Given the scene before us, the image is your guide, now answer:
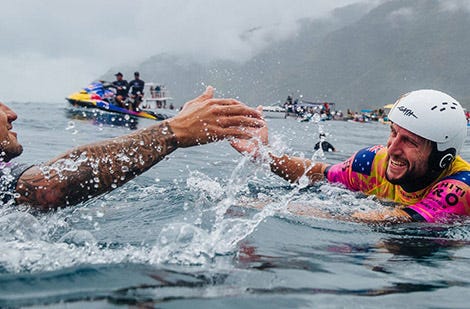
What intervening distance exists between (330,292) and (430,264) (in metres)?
1.07

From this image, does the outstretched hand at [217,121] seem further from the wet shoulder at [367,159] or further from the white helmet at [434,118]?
the wet shoulder at [367,159]

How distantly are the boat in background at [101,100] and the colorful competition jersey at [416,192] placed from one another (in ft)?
73.8

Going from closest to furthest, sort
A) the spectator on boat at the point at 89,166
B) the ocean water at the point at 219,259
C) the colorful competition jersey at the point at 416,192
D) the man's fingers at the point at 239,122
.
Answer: the ocean water at the point at 219,259 → the man's fingers at the point at 239,122 → the spectator on boat at the point at 89,166 → the colorful competition jersey at the point at 416,192

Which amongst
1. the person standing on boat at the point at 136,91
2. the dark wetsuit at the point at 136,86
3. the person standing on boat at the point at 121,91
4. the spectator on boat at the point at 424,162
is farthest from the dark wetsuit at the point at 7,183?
the dark wetsuit at the point at 136,86

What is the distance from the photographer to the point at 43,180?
12.6 ft

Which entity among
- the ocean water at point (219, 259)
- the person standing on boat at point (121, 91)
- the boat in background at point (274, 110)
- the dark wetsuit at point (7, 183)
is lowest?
the ocean water at point (219, 259)

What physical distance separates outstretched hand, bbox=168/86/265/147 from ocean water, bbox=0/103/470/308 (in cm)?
63

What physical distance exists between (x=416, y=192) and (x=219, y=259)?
10.5ft

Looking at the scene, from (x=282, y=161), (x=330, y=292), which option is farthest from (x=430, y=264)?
(x=282, y=161)

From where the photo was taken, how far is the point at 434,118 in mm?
5449

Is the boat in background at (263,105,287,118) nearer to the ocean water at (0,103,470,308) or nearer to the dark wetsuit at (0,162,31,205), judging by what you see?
the ocean water at (0,103,470,308)

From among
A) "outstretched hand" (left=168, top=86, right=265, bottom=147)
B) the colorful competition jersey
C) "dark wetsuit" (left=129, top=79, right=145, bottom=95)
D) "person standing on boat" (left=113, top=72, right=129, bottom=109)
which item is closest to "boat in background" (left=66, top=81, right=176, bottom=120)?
"person standing on boat" (left=113, top=72, right=129, bottom=109)

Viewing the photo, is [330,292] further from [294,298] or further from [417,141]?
[417,141]

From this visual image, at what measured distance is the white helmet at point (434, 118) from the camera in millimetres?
5414
